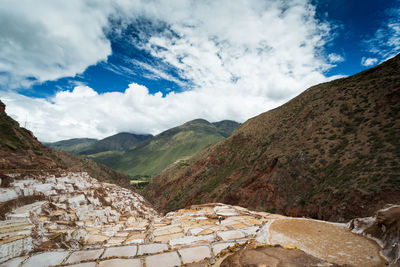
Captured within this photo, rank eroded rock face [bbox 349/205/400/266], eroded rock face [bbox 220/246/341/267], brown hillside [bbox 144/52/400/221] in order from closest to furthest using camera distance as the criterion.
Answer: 1. eroded rock face [bbox 220/246/341/267]
2. eroded rock face [bbox 349/205/400/266]
3. brown hillside [bbox 144/52/400/221]

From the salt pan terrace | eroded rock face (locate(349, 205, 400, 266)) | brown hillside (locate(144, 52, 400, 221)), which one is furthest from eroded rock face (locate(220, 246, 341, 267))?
brown hillside (locate(144, 52, 400, 221))

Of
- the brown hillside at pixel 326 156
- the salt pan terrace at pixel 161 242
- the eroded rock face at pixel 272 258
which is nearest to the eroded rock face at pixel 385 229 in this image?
the salt pan terrace at pixel 161 242

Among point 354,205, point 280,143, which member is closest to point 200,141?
point 280,143

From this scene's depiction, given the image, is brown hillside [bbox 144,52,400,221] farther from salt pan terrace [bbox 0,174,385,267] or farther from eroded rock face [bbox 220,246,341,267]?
eroded rock face [bbox 220,246,341,267]

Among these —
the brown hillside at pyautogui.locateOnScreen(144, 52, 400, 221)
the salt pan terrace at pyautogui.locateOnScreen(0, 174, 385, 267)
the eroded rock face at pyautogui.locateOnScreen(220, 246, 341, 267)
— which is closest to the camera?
the eroded rock face at pyautogui.locateOnScreen(220, 246, 341, 267)

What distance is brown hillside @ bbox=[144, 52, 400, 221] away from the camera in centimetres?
1557

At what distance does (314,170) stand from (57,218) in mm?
23934

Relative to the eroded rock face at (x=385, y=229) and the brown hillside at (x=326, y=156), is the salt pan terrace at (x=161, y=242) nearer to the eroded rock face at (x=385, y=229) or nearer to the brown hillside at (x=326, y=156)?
the eroded rock face at (x=385, y=229)

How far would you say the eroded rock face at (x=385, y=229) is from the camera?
155 inches

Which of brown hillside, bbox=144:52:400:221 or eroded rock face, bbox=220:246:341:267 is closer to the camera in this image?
eroded rock face, bbox=220:246:341:267

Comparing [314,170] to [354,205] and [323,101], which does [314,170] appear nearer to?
[354,205]

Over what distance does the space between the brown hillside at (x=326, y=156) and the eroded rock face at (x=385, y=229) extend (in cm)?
1133

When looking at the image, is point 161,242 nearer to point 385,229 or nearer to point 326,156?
point 385,229

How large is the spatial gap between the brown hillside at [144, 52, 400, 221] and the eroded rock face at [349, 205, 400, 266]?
37.2ft
